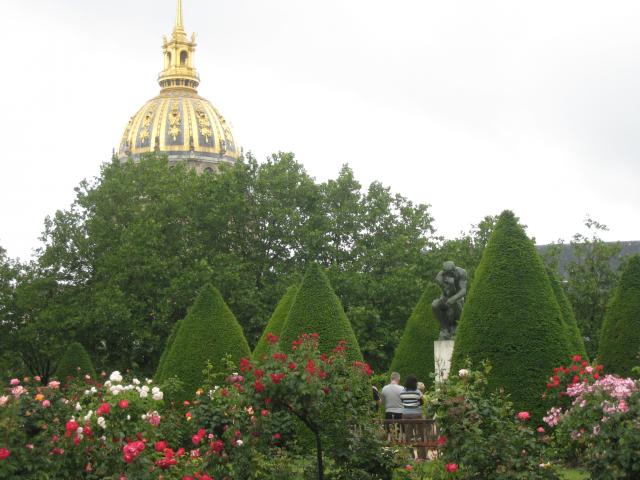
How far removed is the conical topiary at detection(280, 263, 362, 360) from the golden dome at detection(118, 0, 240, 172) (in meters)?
104

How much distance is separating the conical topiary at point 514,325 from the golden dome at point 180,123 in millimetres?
107246

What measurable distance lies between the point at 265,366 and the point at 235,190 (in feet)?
119

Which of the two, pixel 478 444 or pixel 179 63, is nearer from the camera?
pixel 478 444

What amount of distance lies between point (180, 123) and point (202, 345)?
109 metres

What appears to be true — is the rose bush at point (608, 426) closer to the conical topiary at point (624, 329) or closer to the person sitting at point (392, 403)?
the person sitting at point (392, 403)

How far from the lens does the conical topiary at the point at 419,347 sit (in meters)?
23.6

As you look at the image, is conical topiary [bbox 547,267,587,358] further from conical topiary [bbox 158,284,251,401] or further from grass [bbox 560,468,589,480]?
conical topiary [bbox 158,284,251,401]

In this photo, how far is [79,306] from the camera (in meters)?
41.5

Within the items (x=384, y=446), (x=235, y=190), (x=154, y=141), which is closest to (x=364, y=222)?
(x=235, y=190)

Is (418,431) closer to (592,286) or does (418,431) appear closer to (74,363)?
(74,363)

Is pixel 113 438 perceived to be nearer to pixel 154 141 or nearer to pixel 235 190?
pixel 235 190

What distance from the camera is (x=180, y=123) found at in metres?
128

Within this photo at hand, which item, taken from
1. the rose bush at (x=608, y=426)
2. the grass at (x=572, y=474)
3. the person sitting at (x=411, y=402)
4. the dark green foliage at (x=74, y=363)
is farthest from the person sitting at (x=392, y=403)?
the dark green foliage at (x=74, y=363)

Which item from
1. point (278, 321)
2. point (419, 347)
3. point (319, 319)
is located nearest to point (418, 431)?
point (319, 319)
